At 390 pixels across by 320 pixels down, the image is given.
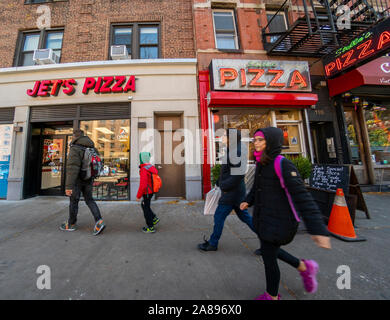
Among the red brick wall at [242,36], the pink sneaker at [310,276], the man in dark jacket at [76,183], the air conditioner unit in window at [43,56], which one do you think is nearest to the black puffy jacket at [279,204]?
the pink sneaker at [310,276]

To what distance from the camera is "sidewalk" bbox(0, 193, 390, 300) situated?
1.87 m

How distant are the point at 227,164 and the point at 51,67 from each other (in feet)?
28.9

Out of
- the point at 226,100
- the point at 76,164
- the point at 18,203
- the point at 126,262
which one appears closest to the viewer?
the point at 126,262

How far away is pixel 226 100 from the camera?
6.21 meters

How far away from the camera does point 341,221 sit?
127 inches

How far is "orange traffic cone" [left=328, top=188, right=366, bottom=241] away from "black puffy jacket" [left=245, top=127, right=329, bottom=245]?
2.47 meters

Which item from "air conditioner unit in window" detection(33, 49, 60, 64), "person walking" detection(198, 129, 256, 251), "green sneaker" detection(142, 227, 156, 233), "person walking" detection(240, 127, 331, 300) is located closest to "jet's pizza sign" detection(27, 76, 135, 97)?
"air conditioner unit in window" detection(33, 49, 60, 64)

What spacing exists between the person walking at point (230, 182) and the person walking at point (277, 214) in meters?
0.76

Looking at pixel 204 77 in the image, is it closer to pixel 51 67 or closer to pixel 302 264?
pixel 51 67

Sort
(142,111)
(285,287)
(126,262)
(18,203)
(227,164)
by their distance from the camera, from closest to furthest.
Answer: (285,287), (126,262), (227,164), (18,203), (142,111)

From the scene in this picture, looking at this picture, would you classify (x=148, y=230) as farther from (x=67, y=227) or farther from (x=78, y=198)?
(x=67, y=227)

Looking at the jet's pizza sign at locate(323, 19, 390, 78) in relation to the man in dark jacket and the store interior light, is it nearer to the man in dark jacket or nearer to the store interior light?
the man in dark jacket
